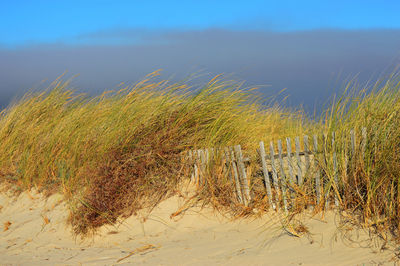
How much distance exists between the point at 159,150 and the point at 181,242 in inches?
65.5

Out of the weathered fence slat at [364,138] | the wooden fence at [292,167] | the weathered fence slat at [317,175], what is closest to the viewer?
the weathered fence slat at [364,138]

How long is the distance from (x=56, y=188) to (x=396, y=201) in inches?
227

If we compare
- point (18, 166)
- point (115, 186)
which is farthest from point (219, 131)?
point (18, 166)

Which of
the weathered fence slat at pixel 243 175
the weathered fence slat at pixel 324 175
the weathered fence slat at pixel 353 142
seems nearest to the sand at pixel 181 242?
the weathered fence slat at pixel 324 175

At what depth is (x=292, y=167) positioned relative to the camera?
217 inches

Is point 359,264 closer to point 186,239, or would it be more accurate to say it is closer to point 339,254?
point 339,254

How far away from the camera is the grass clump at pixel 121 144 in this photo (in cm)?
644

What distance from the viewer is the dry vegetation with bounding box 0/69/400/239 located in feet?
16.2

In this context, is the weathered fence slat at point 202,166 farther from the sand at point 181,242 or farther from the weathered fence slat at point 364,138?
the weathered fence slat at point 364,138

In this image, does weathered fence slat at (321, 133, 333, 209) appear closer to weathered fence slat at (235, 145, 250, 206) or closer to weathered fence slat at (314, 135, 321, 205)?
weathered fence slat at (314, 135, 321, 205)

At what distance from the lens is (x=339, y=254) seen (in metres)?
4.58

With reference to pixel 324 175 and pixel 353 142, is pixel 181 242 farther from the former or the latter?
pixel 353 142

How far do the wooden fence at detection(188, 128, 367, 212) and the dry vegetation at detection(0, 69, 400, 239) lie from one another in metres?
0.06

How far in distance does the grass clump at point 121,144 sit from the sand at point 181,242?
32 centimetres
